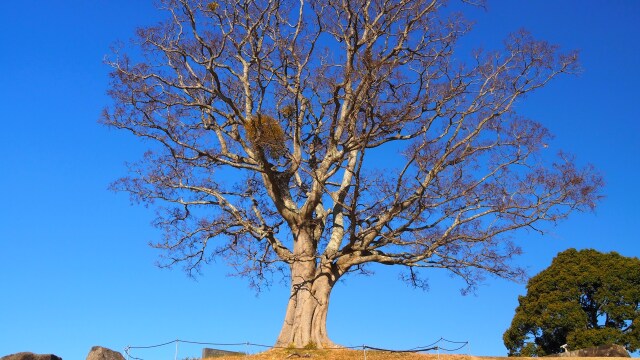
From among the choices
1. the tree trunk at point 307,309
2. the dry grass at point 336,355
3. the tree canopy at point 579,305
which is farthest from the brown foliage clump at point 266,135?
the tree canopy at point 579,305

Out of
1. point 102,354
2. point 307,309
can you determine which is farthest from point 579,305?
point 102,354

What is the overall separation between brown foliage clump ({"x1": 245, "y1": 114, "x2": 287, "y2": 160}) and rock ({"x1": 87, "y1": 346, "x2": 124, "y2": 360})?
23.1 ft

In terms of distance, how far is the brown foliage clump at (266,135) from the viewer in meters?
22.2

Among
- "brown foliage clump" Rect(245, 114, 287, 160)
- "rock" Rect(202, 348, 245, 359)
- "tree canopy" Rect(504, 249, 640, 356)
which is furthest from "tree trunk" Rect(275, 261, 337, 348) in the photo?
"tree canopy" Rect(504, 249, 640, 356)

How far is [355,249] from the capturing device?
22578 millimetres

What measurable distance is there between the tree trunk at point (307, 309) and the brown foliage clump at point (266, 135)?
3.46 m

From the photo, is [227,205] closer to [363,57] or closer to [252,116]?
[252,116]

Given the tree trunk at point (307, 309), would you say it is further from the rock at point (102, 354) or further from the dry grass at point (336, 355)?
the rock at point (102, 354)

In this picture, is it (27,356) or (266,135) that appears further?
(266,135)

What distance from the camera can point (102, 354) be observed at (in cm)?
1933

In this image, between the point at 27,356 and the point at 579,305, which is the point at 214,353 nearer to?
the point at 27,356

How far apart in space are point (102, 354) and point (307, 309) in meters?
5.76

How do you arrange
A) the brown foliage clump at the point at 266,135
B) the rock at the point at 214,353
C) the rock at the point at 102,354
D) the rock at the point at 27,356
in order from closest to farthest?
the rock at the point at 27,356, the rock at the point at 102,354, the rock at the point at 214,353, the brown foliage clump at the point at 266,135

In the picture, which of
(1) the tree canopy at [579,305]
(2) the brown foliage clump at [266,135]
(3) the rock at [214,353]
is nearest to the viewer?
(3) the rock at [214,353]
